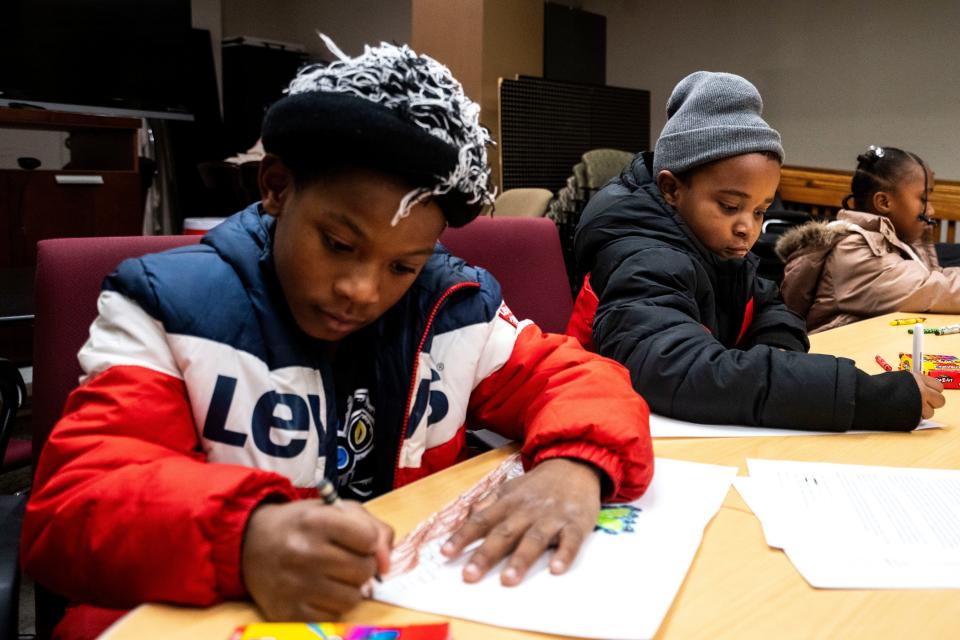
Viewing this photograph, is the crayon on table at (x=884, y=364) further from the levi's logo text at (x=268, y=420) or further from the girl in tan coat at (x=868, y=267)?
the levi's logo text at (x=268, y=420)

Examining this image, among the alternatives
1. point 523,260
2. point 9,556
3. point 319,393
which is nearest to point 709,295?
point 523,260

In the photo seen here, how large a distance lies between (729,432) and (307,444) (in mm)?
534

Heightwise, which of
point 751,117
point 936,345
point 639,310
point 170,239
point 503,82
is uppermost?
point 503,82

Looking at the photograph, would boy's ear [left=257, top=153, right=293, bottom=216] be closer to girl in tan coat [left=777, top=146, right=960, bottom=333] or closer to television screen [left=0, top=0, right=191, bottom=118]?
girl in tan coat [left=777, top=146, right=960, bottom=333]

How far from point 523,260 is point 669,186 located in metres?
0.29

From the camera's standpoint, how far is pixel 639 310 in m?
1.16

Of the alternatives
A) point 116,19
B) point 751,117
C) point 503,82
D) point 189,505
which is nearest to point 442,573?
point 189,505

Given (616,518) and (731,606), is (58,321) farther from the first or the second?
(731,606)

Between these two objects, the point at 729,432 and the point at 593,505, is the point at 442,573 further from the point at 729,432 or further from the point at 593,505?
the point at 729,432

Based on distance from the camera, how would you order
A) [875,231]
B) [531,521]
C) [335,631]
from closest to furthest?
[335,631] < [531,521] < [875,231]

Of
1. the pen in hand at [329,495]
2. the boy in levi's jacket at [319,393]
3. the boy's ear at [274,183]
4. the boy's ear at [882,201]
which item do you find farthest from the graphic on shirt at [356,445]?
the boy's ear at [882,201]

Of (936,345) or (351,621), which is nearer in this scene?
(351,621)

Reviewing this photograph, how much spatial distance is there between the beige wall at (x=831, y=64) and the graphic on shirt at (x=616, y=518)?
12.8 feet

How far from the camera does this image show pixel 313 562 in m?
0.54
